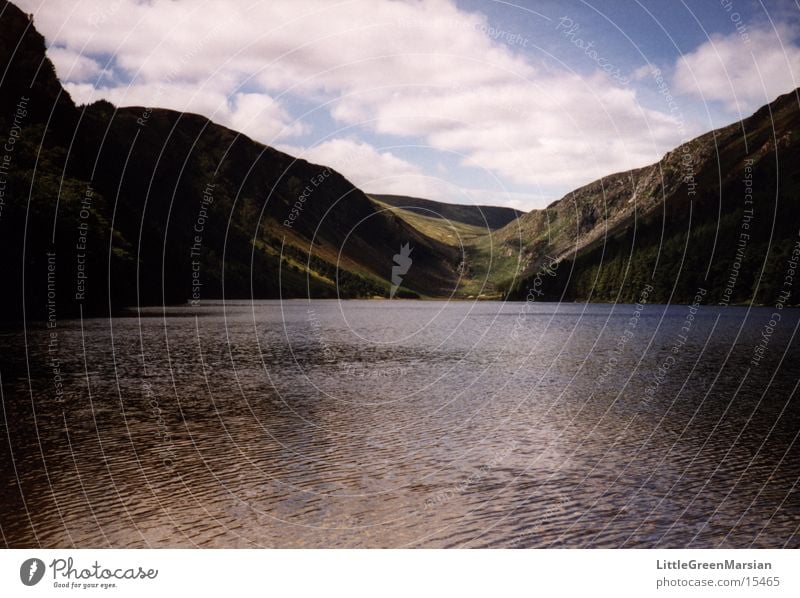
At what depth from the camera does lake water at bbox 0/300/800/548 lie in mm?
19469

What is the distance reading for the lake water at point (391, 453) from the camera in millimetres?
19469

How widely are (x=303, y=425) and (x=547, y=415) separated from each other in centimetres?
1399

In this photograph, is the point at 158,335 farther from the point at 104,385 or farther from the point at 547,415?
the point at 547,415

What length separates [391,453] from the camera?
28328mm

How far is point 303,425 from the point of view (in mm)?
33625

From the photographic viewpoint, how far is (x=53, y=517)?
63.7 feet
